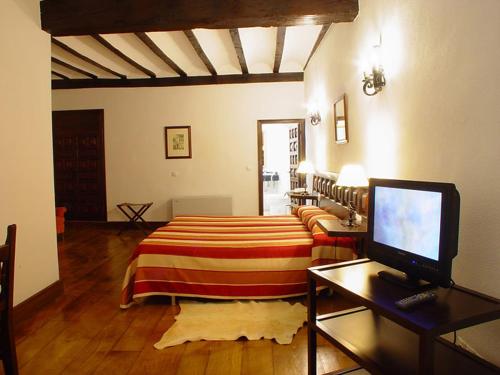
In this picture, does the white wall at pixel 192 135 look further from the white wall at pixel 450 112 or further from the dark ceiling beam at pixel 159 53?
the white wall at pixel 450 112

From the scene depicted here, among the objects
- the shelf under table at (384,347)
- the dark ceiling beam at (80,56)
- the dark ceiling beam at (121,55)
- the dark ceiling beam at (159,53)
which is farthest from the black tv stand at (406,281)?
the dark ceiling beam at (80,56)

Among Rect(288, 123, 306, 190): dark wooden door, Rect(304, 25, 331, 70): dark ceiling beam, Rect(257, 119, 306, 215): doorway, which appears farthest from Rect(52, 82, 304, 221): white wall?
Rect(257, 119, 306, 215): doorway

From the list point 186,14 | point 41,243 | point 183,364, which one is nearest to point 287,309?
point 183,364

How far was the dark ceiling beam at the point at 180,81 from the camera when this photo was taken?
6492mm

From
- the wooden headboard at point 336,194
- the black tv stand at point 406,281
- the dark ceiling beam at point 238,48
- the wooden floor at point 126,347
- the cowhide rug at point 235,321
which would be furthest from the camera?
the dark ceiling beam at point 238,48

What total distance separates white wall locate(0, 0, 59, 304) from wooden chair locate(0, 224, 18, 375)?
1.38 metres

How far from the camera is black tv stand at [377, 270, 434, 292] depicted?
1.59m

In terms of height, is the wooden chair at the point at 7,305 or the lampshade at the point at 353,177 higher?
the lampshade at the point at 353,177

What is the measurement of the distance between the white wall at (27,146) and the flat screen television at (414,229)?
8.66ft

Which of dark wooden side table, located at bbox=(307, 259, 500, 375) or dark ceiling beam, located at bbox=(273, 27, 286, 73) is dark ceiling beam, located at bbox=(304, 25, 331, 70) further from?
dark wooden side table, located at bbox=(307, 259, 500, 375)

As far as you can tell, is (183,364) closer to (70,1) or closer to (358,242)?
(358,242)

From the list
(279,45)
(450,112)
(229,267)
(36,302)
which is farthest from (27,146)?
(279,45)

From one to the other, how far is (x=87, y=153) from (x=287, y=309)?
5.29m

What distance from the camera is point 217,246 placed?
10.5 ft
